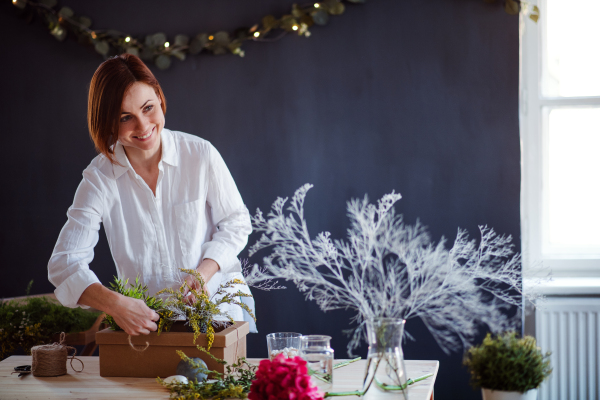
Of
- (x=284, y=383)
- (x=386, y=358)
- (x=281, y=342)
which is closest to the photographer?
(x=284, y=383)

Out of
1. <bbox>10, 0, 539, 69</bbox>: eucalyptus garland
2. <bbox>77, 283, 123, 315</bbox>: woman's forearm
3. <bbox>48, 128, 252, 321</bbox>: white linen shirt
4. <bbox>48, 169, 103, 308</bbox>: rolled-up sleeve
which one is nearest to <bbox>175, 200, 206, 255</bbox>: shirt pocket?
<bbox>48, 128, 252, 321</bbox>: white linen shirt

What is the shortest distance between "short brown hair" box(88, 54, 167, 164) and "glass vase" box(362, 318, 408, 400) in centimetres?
111

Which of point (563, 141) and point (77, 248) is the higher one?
point (563, 141)

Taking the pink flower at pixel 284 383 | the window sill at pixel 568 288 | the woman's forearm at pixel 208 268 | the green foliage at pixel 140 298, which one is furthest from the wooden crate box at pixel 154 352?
the window sill at pixel 568 288

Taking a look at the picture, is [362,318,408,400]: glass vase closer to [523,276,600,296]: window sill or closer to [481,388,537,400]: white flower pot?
[481,388,537,400]: white flower pot

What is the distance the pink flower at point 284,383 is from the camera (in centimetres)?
110

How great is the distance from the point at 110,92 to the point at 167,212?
1.44ft

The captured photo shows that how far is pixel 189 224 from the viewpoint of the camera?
6.40 ft

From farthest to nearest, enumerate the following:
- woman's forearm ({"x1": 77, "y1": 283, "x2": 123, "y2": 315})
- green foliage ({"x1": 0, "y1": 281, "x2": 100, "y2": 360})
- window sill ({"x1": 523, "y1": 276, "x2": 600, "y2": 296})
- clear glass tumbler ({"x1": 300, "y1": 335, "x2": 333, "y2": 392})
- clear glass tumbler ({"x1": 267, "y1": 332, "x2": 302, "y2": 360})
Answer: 1. window sill ({"x1": 523, "y1": 276, "x2": 600, "y2": 296})
2. green foliage ({"x1": 0, "y1": 281, "x2": 100, "y2": 360})
3. woman's forearm ({"x1": 77, "y1": 283, "x2": 123, "y2": 315})
4. clear glass tumbler ({"x1": 267, "y1": 332, "x2": 302, "y2": 360})
5. clear glass tumbler ({"x1": 300, "y1": 335, "x2": 333, "y2": 392})

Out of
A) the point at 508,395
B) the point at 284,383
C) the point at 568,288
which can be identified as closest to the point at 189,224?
the point at 284,383

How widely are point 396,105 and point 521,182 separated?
0.73m

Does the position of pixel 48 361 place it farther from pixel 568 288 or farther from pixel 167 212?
pixel 568 288

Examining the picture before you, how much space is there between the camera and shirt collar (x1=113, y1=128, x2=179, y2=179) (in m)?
1.91

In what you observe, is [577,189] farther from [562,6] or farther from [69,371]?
[69,371]
